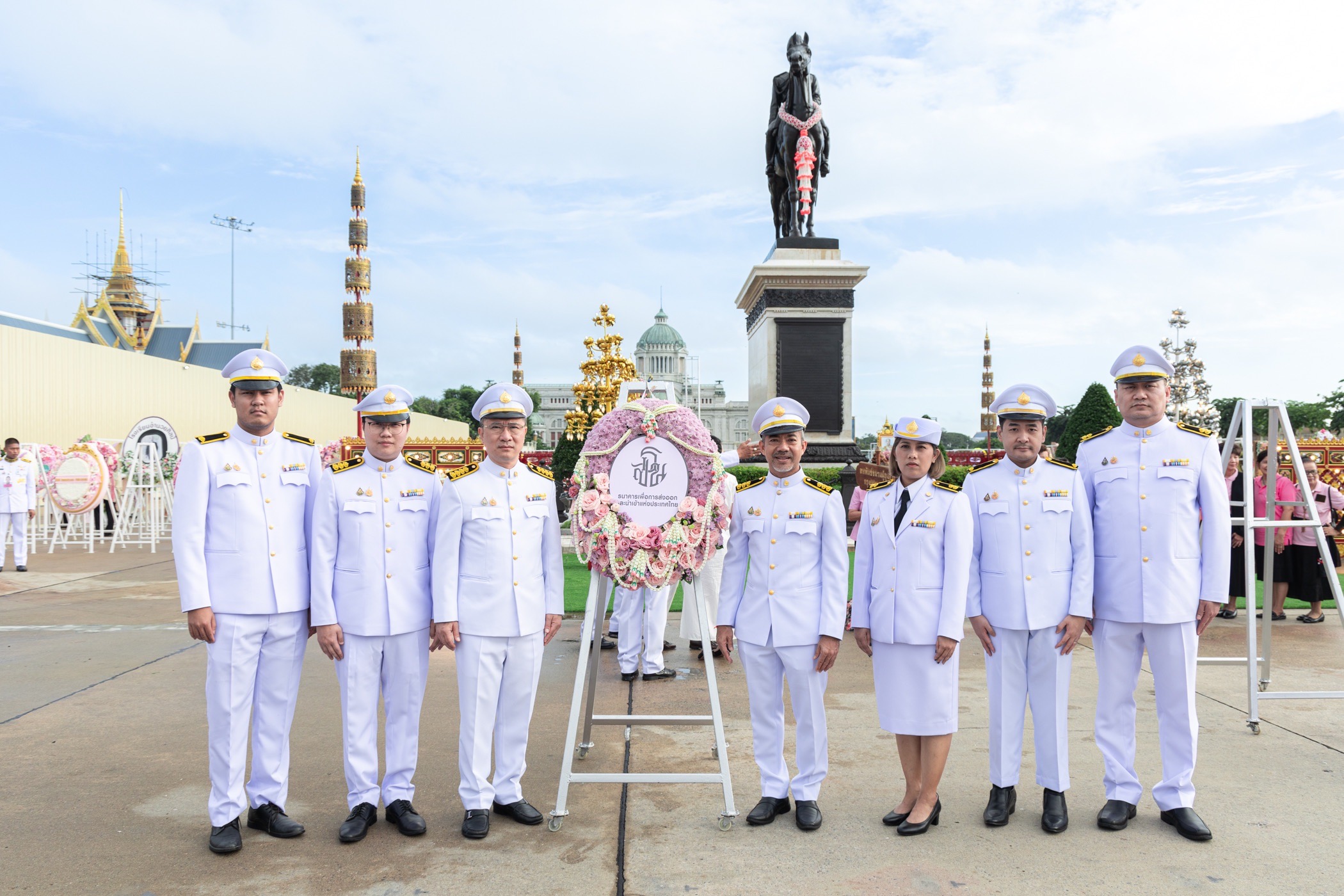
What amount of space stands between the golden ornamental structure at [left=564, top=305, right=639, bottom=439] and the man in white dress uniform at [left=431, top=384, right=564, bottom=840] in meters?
6.85

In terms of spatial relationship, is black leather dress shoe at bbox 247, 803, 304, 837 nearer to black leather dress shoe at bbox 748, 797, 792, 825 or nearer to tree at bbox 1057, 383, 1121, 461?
black leather dress shoe at bbox 748, 797, 792, 825

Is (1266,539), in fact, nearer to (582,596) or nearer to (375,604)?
(375,604)

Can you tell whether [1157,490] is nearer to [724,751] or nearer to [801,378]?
[724,751]

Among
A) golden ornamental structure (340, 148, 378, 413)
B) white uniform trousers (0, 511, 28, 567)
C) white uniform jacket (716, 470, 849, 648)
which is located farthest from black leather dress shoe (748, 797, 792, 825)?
golden ornamental structure (340, 148, 378, 413)

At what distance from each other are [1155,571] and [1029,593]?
573mm

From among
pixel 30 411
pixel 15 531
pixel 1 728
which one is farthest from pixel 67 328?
pixel 1 728

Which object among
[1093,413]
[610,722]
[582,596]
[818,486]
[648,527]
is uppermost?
[1093,413]

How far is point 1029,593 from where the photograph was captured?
3881mm

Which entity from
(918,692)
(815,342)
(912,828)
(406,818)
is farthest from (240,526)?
(815,342)

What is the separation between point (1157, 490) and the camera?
400 cm

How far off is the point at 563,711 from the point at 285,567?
7.78 feet

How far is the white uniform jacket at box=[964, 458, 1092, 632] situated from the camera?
3896 millimetres

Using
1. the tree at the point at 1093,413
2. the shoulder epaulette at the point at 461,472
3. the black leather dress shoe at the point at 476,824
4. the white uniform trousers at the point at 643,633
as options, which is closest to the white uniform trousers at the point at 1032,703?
the black leather dress shoe at the point at 476,824

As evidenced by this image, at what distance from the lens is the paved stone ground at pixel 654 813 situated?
3354 millimetres
